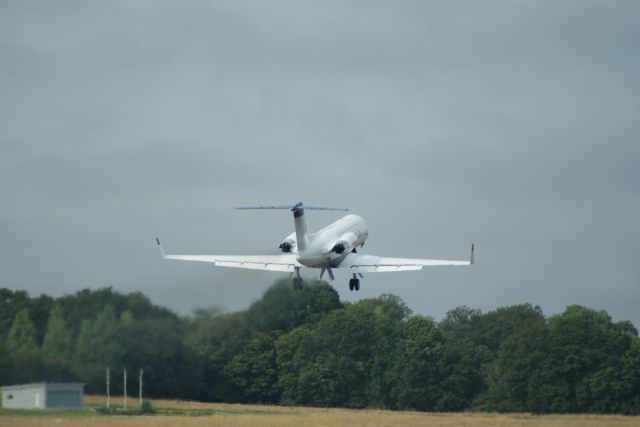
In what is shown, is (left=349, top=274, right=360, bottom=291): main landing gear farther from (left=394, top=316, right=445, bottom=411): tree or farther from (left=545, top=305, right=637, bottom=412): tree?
(left=394, top=316, right=445, bottom=411): tree

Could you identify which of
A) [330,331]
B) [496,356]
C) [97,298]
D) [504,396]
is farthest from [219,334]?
[496,356]

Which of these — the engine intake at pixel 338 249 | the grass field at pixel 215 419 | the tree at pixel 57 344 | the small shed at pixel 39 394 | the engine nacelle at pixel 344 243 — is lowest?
the grass field at pixel 215 419

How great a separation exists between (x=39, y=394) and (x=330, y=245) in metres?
21.0

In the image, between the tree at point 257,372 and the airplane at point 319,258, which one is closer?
the airplane at point 319,258

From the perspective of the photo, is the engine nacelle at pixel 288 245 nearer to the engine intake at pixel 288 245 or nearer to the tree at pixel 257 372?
the engine intake at pixel 288 245

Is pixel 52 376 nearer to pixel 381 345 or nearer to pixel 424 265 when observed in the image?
pixel 424 265

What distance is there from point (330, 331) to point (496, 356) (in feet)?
97.2

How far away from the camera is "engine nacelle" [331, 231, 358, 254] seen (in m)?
88.2

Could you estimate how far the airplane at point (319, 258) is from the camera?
8719cm

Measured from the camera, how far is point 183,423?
87750 mm

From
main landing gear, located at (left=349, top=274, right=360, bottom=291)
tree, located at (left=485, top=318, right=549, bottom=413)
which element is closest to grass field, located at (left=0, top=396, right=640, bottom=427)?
main landing gear, located at (left=349, top=274, right=360, bottom=291)

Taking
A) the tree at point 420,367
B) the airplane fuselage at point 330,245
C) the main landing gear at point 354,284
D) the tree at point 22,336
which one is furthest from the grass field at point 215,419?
the tree at point 420,367

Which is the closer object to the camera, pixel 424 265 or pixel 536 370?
pixel 424 265

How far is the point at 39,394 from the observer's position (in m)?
87.4
